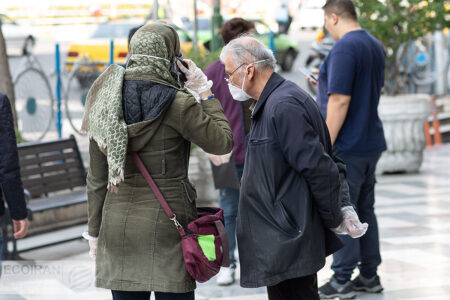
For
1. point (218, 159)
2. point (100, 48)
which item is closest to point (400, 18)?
point (218, 159)

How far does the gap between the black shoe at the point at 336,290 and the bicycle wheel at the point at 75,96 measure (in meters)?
5.30

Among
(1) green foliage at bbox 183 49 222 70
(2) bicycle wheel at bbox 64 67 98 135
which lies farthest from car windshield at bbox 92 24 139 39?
(1) green foliage at bbox 183 49 222 70

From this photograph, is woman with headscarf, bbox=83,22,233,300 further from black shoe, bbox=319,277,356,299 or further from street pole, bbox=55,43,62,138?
street pole, bbox=55,43,62,138

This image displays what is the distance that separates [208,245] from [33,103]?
23.5ft

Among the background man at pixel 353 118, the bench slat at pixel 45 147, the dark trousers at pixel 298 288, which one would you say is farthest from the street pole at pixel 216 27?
the dark trousers at pixel 298 288

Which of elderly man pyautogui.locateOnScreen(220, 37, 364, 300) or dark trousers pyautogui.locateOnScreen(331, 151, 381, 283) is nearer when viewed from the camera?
elderly man pyautogui.locateOnScreen(220, 37, 364, 300)

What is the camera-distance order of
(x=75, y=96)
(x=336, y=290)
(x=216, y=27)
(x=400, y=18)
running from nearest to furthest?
1. (x=336, y=290)
2. (x=400, y=18)
3. (x=75, y=96)
4. (x=216, y=27)

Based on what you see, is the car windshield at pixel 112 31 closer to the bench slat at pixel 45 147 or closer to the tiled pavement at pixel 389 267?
the tiled pavement at pixel 389 267

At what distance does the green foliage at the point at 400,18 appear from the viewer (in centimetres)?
985

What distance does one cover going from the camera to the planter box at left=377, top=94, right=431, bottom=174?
10461mm

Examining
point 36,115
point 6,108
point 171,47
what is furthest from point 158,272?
point 36,115

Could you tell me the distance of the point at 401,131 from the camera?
10484 mm

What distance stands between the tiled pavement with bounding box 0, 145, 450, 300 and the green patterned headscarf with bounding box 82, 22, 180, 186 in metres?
2.45

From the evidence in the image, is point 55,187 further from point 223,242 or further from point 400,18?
point 400,18
